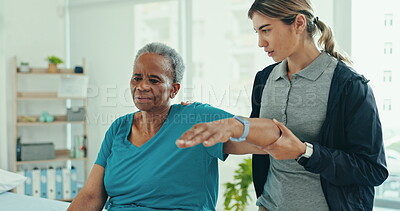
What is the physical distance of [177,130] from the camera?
148 centimetres

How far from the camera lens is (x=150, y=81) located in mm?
1492

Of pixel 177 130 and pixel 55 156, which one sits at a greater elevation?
pixel 177 130

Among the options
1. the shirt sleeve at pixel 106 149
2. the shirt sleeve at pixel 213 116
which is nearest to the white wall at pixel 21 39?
the shirt sleeve at pixel 106 149

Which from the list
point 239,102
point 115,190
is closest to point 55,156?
point 239,102

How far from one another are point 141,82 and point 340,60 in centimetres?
71

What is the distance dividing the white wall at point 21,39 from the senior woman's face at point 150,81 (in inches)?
99.4

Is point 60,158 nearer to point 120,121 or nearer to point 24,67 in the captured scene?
point 24,67

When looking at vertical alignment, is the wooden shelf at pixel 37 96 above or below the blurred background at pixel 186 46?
below

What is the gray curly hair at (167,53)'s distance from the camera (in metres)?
1.52

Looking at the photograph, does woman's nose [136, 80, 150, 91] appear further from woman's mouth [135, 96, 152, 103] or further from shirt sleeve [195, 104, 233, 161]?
shirt sleeve [195, 104, 233, 161]

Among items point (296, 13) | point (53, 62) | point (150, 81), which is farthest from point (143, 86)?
point (53, 62)

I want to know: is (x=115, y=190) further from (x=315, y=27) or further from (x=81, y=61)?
(x=81, y=61)

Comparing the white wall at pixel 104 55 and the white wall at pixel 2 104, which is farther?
the white wall at pixel 104 55

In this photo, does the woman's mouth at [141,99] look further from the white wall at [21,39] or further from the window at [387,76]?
the white wall at [21,39]
